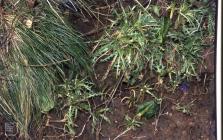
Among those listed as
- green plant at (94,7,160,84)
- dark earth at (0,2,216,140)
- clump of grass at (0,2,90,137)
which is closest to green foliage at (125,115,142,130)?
dark earth at (0,2,216,140)

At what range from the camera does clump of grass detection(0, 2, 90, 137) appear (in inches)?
101

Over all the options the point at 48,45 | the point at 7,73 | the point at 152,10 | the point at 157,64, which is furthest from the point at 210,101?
the point at 7,73

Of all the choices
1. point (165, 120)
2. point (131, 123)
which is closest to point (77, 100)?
point (131, 123)

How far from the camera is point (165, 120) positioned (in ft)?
8.72

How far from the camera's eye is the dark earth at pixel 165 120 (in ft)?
8.66

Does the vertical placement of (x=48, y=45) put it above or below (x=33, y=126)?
above

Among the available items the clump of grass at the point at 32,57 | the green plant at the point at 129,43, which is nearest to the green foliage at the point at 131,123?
the green plant at the point at 129,43

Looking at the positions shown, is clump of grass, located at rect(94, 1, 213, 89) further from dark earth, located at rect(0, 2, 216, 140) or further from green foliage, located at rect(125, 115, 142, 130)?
green foliage, located at rect(125, 115, 142, 130)

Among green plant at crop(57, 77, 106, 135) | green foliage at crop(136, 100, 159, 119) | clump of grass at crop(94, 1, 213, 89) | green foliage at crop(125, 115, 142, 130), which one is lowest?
green foliage at crop(125, 115, 142, 130)

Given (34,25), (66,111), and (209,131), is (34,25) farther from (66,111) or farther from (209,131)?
(209,131)

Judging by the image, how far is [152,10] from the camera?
2688 mm

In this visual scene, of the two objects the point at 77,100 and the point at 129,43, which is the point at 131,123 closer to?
the point at 77,100

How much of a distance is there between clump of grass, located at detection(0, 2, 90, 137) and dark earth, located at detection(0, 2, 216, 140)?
0.12 meters

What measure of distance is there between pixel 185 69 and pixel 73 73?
60 centimetres
